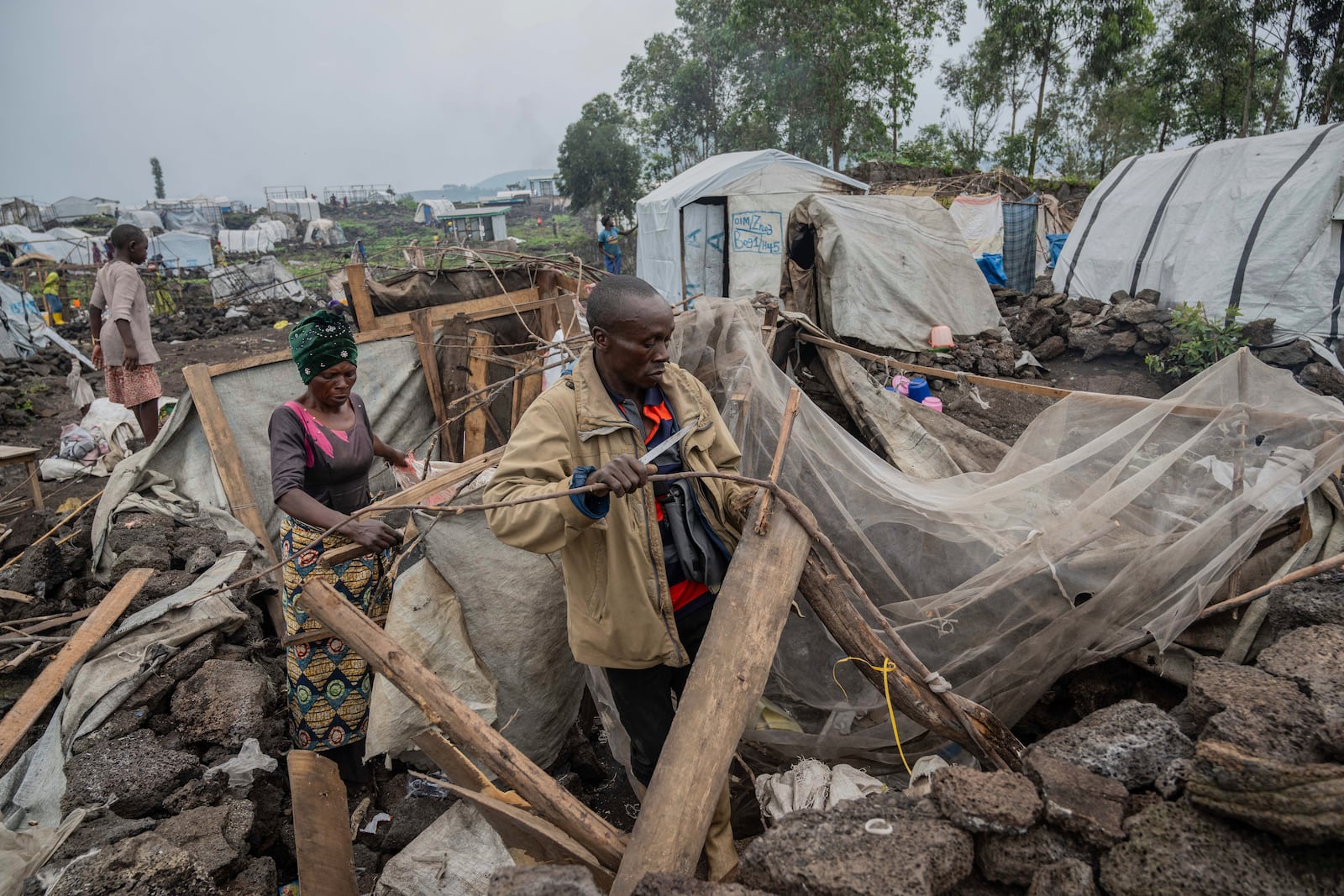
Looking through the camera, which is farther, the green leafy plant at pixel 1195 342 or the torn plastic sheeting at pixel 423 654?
the green leafy plant at pixel 1195 342

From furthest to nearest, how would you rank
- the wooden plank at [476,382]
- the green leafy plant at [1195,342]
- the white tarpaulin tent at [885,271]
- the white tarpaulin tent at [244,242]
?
the white tarpaulin tent at [244,242] < the white tarpaulin tent at [885,271] < the green leafy plant at [1195,342] < the wooden plank at [476,382]

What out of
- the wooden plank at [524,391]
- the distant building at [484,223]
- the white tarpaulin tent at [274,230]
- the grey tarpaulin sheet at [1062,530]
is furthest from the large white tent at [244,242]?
the grey tarpaulin sheet at [1062,530]

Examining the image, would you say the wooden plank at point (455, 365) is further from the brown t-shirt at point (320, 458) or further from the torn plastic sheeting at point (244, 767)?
the torn plastic sheeting at point (244, 767)

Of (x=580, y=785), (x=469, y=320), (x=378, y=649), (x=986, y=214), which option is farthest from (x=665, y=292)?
(x=378, y=649)

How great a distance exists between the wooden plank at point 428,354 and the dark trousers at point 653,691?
3.40 metres

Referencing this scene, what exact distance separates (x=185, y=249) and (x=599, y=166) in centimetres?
1716

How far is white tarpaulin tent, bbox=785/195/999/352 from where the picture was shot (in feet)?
28.0

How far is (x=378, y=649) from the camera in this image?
1.83 metres

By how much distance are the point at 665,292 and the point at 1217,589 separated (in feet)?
36.8

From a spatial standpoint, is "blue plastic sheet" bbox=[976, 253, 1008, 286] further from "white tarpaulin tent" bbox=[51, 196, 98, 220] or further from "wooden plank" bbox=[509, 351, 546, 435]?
"white tarpaulin tent" bbox=[51, 196, 98, 220]

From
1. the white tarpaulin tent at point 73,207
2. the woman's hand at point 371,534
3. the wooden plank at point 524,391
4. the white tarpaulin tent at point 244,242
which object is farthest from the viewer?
the white tarpaulin tent at point 73,207

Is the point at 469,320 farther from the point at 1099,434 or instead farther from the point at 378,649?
the point at 1099,434

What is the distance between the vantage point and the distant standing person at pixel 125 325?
483cm

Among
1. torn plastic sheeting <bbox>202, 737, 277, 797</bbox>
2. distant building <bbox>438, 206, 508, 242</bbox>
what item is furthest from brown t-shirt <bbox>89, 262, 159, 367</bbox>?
distant building <bbox>438, 206, 508, 242</bbox>
